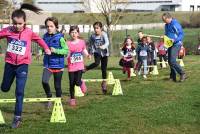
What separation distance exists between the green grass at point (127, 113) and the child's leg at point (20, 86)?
37 centimetres

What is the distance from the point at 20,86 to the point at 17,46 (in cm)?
72

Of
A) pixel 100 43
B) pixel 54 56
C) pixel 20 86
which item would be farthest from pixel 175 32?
pixel 20 86

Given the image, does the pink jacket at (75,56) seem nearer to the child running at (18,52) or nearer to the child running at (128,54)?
the child running at (18,52)

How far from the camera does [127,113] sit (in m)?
10.8

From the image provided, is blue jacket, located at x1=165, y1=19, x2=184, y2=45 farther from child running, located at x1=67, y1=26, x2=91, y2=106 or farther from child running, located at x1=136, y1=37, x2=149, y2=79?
child running, located at x1=67, y1=26, x2=91, y2=106

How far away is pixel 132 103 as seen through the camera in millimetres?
12141

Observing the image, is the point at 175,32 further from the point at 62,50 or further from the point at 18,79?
the point at 18,79

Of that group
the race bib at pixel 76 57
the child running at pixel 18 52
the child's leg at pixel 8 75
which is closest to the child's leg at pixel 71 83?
the race bib at pixel 76 57

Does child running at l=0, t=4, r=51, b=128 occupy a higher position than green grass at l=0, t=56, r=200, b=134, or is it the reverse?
child running at l=0, t=4, r=51, b=128

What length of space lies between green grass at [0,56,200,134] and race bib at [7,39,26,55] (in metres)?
1.37

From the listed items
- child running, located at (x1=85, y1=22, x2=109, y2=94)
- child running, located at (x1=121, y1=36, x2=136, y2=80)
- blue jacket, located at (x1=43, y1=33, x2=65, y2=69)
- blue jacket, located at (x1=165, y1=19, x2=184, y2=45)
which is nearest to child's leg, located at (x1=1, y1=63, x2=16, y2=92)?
blue jacket, located at (x1=43, y1=33, x2=65, y2=69)

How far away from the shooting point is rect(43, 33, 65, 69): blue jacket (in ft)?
36.9

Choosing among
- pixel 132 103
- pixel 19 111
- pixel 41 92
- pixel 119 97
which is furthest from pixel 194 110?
pixel 41 92

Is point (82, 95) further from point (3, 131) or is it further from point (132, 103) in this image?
point (3, 131)
